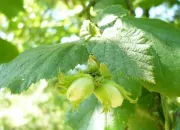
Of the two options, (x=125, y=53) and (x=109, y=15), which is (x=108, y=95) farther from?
(x=109, y=15)

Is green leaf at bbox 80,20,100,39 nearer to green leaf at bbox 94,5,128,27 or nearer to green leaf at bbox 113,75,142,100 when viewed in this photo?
green leaf at bbox 94,5,128,27

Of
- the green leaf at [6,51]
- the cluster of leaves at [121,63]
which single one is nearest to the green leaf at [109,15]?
the cluster of leaves at [121,63]

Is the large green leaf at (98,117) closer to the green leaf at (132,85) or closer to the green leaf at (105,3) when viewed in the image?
the green leaf at (132,85)

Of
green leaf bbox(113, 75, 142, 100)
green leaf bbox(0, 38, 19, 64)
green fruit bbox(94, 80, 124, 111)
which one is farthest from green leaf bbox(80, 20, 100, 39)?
green leaf bbox(0, 38, 19, 64)

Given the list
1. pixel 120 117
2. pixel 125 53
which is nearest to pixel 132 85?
pixel 120 117

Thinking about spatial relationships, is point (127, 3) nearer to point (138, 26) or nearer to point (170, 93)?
point (138, 26)

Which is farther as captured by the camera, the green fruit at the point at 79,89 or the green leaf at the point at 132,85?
the green leaf at the point at 132,85

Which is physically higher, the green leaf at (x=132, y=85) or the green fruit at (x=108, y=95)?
the green fruit at (x=108, y=95)

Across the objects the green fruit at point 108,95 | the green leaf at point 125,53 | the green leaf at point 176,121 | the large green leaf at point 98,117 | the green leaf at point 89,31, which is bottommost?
the green leaf at point 176,121

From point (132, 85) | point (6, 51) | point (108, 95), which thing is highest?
point (108, 95)
